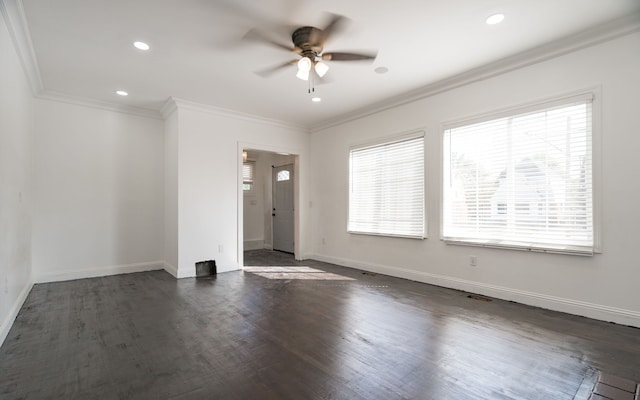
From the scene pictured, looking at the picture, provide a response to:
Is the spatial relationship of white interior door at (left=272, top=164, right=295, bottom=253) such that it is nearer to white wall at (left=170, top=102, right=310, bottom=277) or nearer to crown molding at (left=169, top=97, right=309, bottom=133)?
crown molding at (left=169, top=97, right=309, bottom=133)

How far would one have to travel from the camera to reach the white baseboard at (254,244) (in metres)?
8.04

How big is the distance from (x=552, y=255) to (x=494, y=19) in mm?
2485

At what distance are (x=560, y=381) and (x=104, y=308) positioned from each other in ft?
13.9

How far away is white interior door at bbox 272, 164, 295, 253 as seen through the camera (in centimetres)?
755

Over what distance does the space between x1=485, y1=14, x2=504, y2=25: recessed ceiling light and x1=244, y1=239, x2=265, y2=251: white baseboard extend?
22.5 ft

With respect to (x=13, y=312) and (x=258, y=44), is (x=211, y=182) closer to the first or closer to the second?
(x=258, y=44)

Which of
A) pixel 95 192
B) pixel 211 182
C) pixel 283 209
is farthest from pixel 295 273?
pixel 95 192

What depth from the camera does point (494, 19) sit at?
2.77 meters

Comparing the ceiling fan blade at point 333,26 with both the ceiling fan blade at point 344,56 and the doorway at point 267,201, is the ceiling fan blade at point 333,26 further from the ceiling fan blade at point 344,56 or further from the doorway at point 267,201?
the doorway at point 267,201

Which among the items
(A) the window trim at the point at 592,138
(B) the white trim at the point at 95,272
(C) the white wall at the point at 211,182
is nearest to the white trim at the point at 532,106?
(A) the window trim at the point at 592,138

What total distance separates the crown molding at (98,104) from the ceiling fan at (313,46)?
3236 mm

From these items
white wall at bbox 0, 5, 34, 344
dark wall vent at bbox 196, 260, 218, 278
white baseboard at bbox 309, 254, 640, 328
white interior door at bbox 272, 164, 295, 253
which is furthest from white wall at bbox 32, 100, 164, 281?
white baseboard at bbox 309, 254, 640, 328

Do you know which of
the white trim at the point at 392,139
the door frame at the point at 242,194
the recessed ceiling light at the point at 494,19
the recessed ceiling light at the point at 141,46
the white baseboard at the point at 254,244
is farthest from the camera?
the white baseboard at the point at 254,244

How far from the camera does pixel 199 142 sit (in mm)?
5004
